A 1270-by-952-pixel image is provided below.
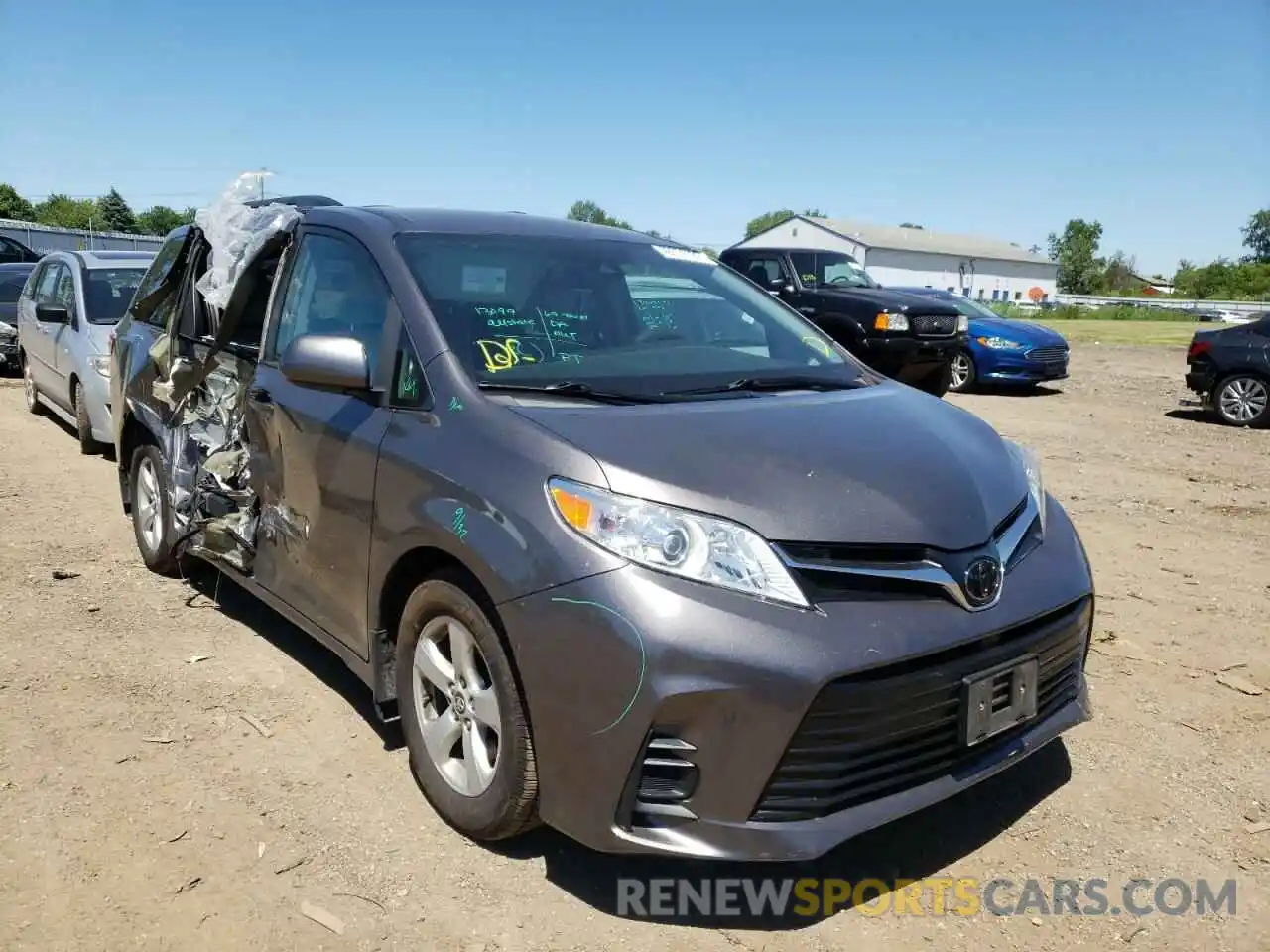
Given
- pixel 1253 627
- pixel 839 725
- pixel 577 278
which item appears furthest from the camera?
pixel 1253 627

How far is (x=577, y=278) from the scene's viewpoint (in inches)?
149

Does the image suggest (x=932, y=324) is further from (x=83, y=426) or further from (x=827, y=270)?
(x=83, y=426)

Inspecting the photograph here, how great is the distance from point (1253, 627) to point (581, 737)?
3.88 m

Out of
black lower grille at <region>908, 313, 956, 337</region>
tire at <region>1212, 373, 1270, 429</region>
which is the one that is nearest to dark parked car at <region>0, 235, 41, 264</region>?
black lower grille at <region>908, 313, 956, 337</region>

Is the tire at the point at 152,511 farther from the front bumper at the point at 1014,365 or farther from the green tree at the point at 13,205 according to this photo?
the green tree at the point at 13,205

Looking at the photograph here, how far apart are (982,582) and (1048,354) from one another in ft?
43.0

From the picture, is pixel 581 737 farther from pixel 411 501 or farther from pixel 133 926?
pixel 133 926

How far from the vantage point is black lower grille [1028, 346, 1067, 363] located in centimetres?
1451

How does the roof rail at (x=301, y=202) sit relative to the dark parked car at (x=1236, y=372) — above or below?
above

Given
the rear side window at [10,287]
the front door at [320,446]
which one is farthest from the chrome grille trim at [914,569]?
the rear side window at [10,287]

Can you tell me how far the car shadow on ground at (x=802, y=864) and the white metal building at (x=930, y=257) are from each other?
7186cm

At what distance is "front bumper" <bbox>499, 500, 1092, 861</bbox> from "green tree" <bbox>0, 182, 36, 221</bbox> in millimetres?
80227

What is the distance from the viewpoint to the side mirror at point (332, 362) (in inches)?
127

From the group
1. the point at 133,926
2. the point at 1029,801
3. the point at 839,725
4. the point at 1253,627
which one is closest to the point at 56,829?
the point at 133,926
